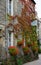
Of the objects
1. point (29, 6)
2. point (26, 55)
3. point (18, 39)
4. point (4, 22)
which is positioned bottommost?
point (26, 55)

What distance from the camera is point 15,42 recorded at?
23031 millimetres

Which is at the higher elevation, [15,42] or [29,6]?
[29,6]

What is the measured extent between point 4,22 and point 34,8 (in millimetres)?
3983

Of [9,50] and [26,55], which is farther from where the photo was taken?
[26,55]

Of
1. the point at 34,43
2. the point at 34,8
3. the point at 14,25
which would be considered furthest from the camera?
the point at 34,43

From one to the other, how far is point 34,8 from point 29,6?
166 centimetres

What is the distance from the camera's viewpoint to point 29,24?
2178 cm

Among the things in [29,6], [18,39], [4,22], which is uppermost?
[29,6]

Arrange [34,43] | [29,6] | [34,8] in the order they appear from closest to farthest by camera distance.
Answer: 1. [29,6]
2. [34,8]
3. [34,43]

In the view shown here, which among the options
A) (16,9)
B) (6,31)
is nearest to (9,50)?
(6,31)

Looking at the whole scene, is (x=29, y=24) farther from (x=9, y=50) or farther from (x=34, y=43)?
(x=34, y=43)

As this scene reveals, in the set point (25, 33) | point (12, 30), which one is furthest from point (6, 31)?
point (25, 33)

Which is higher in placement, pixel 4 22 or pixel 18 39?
pixel 4 22

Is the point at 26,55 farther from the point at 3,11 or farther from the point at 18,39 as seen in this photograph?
the point at 3,11
